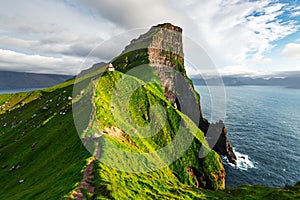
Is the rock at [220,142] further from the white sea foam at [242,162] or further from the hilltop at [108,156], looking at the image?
the hilltop at [108,156]

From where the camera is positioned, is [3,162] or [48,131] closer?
[3,162]

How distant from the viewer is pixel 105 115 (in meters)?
90.6

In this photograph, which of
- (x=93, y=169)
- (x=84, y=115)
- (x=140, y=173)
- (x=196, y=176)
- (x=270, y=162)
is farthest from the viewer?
(x=270, y=162)

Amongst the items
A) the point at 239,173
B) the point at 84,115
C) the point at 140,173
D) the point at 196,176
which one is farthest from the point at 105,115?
the point at 239,173

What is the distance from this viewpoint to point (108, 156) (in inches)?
2457

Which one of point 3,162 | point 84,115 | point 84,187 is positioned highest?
point 84,115

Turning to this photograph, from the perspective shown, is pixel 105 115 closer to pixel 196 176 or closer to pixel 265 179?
pixel 196 176

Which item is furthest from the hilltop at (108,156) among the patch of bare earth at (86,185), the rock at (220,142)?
the rock at (220,142)

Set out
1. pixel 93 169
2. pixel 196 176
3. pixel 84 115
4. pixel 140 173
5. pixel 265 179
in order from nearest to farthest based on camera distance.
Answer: pixel 93 169
pixel 140 173
pixel 84 115
pixel 196 176
pixel 265 179

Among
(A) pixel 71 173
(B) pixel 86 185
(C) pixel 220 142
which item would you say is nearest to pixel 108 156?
(A) pixel 71 173

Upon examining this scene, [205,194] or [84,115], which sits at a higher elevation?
[84,115]

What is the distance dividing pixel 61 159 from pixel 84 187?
30259mm

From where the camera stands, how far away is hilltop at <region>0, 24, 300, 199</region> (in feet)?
172

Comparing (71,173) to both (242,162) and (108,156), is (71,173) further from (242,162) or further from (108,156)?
(242,162)
